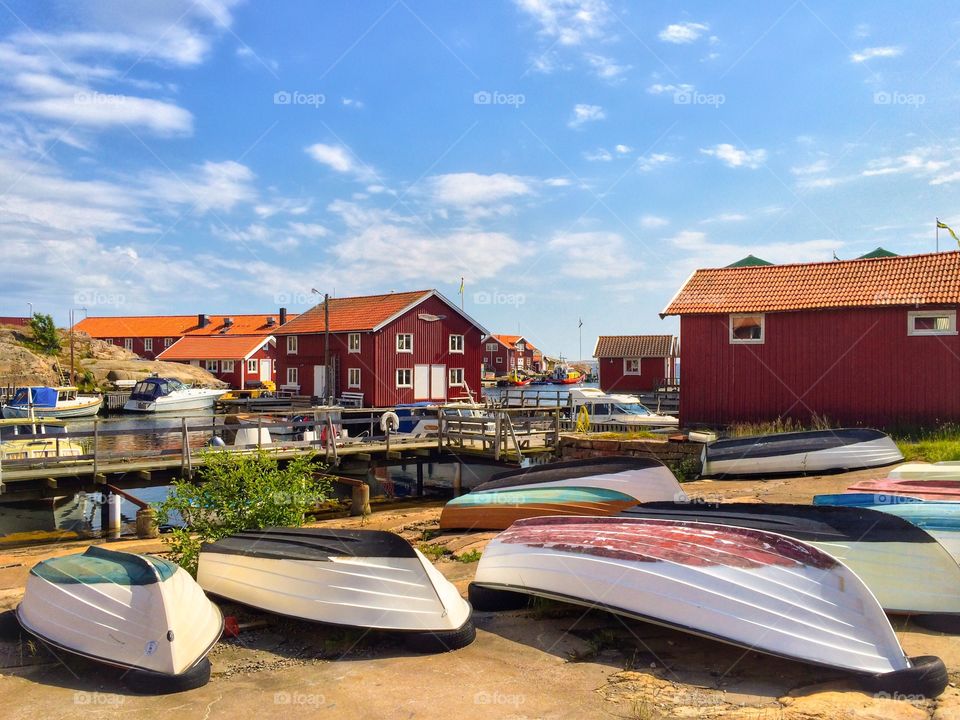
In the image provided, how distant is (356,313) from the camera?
133 ft

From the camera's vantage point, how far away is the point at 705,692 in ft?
18.0

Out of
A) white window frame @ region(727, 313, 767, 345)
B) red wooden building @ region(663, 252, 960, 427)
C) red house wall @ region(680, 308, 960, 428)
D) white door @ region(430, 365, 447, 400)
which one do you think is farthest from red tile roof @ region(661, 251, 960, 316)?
white door @ region(430, 365, 447, 400)

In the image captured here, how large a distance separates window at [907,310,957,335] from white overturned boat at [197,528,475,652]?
14398mm

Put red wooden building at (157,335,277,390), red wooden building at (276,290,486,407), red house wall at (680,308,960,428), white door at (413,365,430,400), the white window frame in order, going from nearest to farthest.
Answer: red house wall at (680,308,960,428) → the white window frame → red wooden building at (276,290,486,407) → white door at (413,365,430,400) → red wooden building at (157,335,277,390)

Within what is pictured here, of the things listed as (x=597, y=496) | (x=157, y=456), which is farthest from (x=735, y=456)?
(x=157, y=456)

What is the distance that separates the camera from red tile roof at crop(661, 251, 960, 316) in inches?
666

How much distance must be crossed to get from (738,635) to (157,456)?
1587cm

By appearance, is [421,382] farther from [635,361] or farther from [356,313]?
[635,361]

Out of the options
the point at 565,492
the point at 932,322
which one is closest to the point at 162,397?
the point at 565,492

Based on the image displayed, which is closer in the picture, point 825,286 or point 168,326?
point 825,286

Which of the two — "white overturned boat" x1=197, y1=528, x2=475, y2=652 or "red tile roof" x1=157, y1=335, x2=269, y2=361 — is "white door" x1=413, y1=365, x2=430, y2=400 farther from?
"white overturned boat" x1=197, y1=528, x2=475, y2=652

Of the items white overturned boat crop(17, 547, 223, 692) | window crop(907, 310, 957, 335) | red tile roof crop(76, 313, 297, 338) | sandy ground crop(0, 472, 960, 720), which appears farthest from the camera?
red tile roof crop(76, 313, 297, 338)

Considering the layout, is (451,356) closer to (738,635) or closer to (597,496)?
(597,496)

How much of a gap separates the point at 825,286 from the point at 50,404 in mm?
39391
